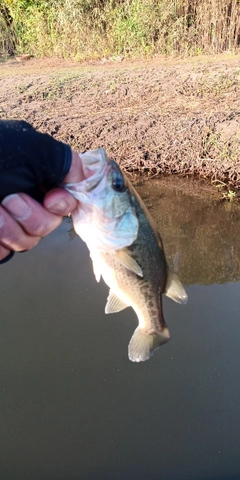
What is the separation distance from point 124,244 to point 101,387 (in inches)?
86.4

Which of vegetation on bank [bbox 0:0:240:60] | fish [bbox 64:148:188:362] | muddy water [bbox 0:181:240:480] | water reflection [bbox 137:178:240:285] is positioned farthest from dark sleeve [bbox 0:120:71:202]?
vegetation on bank [bbox 0:0:240:60]

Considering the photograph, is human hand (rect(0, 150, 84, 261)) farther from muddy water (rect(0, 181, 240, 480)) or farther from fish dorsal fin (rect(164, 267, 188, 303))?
muddy water (rect(0, 181, 240, 480))

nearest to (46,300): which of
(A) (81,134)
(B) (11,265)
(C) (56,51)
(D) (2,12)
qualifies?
(B) (11,265)

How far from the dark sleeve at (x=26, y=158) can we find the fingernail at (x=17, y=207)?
2 cm

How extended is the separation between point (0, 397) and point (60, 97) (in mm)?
7094

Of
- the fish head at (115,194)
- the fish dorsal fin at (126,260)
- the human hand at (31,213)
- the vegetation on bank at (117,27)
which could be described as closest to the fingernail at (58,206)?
the human hand at (31,213)

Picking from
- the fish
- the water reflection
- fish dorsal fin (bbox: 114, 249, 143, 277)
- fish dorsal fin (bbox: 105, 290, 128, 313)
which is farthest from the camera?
the water reflection

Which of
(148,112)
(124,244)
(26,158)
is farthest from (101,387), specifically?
(148,112)

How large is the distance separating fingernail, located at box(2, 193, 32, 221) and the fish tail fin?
970 millimetres

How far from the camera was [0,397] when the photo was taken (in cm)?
384

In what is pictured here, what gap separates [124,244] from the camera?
2.06 metres

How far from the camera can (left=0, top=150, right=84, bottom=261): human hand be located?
176 centimetres

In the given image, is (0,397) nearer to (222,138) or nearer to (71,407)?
(71,407)

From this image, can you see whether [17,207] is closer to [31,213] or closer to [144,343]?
[31,213]
